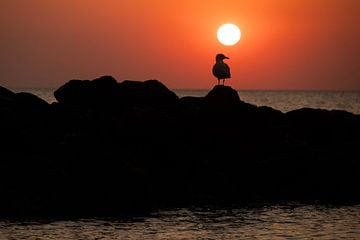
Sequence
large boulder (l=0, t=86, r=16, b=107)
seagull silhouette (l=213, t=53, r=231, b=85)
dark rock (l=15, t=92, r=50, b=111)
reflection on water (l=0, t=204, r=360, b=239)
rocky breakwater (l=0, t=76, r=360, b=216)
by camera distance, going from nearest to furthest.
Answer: reflection on water (l=0, t=204, r=360, b=239) → rocky breakwater (l=0, t=76, r=360, b=216) → large boulder (l=0, t=86, r=16, b=107) → dark rock (l=15, t=92, r=50, b=111) → seagull silhouette (l=213, t=53, r=231, b=85)

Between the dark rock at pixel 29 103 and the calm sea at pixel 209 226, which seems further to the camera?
the dark rock at pixel 29 103

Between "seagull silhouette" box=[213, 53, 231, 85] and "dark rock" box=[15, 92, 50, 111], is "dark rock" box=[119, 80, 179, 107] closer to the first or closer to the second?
"seagull silhouette" box=[213, 53, 231, 85]

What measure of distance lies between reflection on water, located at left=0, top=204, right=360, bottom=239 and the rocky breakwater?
5.29 ft

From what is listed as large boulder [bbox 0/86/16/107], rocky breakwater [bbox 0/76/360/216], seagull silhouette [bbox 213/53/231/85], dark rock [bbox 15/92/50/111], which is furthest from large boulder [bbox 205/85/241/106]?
large boulder [bbox 0/86/16/107]

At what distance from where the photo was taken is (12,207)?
27.0 meters

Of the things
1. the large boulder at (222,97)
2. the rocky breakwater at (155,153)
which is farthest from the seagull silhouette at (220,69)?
the large boulder at (222,97)

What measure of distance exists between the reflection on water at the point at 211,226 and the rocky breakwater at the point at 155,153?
5.29 ft

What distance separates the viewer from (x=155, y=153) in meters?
31.5

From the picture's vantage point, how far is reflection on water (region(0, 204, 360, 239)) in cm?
2489

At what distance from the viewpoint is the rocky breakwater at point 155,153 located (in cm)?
2861

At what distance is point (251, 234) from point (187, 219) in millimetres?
2836

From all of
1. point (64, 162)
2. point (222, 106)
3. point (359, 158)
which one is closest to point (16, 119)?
point (64, 162)

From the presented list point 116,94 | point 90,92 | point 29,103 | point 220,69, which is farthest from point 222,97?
point 29,103

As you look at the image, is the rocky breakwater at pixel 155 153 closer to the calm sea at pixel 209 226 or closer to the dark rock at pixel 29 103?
the dark rock at pixel 29 103
